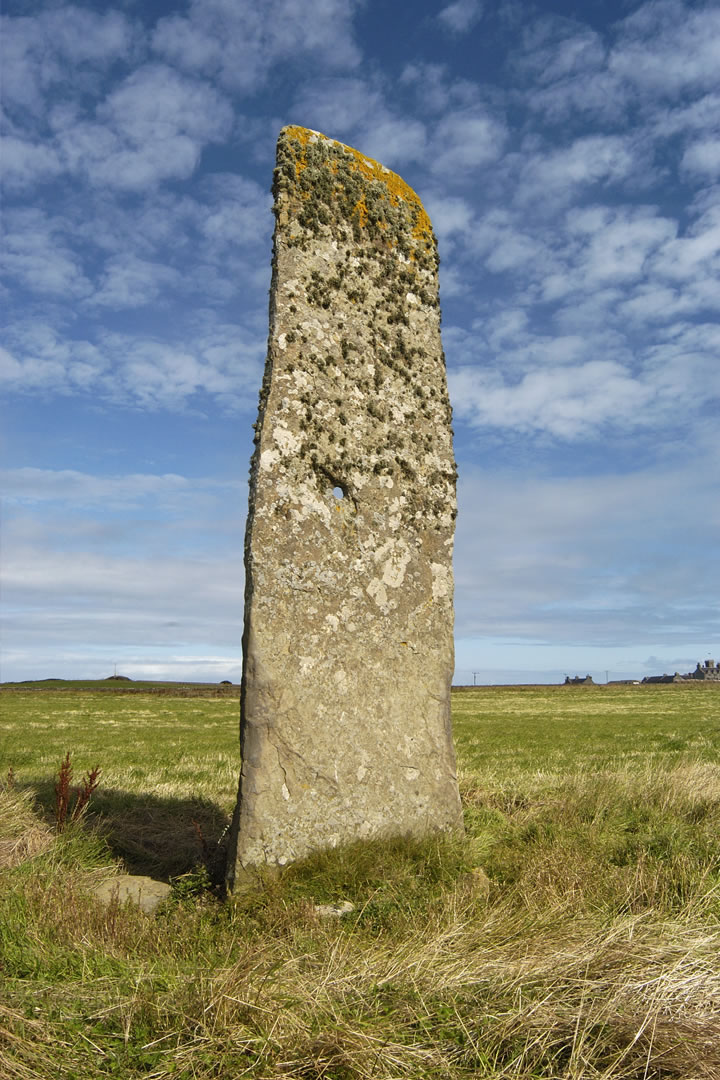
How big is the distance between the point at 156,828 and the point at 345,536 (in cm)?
391

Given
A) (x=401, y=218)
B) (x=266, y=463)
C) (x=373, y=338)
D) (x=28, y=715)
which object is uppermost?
(x=401, y=218)

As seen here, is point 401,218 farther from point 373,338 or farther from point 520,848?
point 520,848

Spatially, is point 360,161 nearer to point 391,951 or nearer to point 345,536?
point 345,536

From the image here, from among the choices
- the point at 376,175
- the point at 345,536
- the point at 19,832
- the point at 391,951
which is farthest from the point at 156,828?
the point at 376,175

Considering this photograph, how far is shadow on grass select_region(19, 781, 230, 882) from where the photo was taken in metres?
6.43

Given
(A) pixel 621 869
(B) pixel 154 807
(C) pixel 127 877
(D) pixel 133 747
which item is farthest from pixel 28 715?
(A) pixel 621 869

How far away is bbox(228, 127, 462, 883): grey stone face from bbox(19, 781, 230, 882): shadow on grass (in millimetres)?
989

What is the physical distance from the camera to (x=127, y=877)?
6.01m

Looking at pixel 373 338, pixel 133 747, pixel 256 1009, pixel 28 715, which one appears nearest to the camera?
pixel 256 1009

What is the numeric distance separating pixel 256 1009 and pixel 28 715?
35.5 meters

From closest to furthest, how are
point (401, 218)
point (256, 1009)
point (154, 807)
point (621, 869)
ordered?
point (256, 1009) < point (621, 869) < point (401, 218) < point (154, 807)

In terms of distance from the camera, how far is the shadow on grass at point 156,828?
21.1 ft

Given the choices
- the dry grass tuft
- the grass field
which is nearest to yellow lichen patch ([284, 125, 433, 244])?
the grass field

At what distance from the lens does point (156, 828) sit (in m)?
7.74
